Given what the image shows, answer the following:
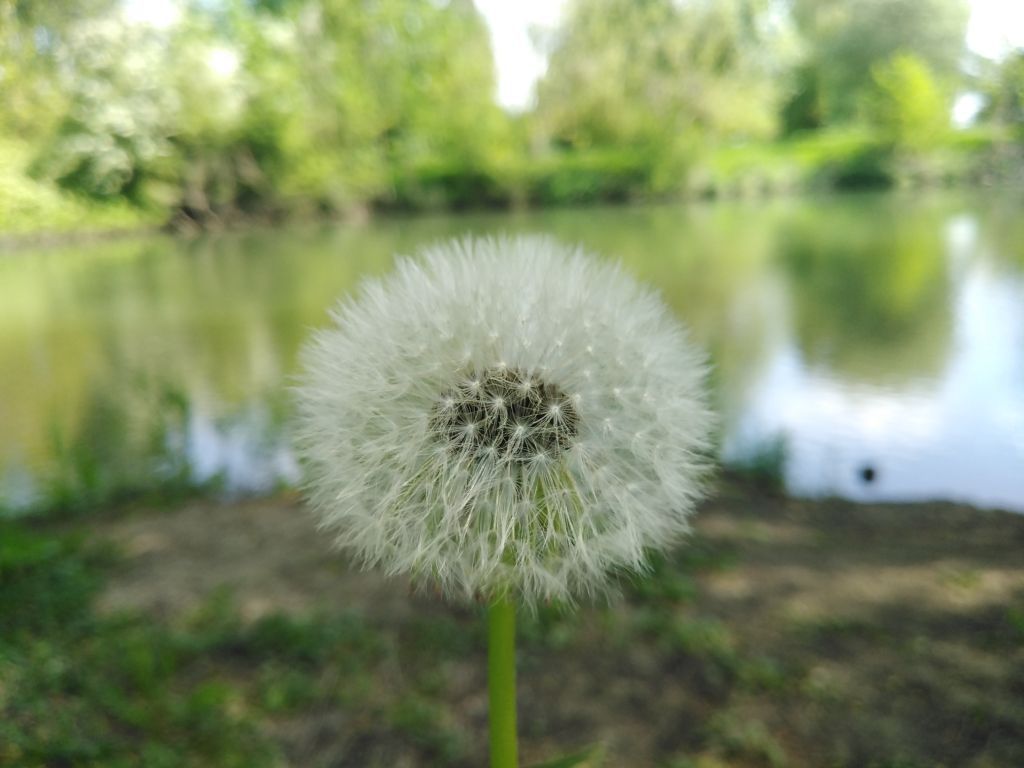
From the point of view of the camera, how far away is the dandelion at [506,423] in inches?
32.4

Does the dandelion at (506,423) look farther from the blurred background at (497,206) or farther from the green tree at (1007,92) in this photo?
the green tree at (1007,92)

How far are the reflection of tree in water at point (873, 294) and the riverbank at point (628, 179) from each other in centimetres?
237

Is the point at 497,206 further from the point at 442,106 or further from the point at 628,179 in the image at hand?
the point at 442,106

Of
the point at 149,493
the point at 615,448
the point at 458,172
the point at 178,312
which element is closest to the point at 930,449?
the point at 615,448

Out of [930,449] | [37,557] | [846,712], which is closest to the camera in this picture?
[846,712]

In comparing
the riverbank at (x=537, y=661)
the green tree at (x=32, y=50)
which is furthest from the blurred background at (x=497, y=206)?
the riverbank at (x=537, y=661)

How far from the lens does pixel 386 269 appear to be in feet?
3.56

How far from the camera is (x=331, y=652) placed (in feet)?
6.97

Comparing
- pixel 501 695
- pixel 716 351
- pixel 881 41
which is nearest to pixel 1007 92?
pixel 716 351

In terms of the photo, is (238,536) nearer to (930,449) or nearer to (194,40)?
(930,449)

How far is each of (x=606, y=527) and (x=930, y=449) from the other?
169 inches

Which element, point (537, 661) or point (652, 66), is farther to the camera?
point (652, 66)

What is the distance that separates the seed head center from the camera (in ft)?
2.76

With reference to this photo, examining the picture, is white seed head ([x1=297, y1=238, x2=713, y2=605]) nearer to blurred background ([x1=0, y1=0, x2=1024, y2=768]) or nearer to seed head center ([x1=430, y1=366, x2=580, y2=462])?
seed head center ([x1=430, y1=366, x2=580, y2=462])
